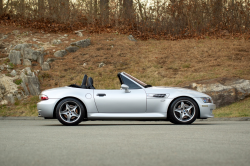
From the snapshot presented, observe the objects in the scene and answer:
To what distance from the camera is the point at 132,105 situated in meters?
9.84

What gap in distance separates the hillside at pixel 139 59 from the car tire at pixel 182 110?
7.71m

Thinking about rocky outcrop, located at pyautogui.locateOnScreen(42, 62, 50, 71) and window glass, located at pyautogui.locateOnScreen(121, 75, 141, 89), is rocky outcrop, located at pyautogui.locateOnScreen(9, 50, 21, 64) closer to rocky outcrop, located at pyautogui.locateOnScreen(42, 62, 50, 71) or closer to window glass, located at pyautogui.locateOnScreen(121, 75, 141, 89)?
rocky outcrop, located at pyautogui.locateOnScreen(42, 62, 50, 71)

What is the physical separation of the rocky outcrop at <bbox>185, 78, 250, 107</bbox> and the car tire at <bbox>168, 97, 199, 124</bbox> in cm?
647

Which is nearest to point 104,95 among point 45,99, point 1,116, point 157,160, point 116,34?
point 45,99

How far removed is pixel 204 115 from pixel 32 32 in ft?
60.9

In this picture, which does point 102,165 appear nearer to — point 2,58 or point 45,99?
point 45,99

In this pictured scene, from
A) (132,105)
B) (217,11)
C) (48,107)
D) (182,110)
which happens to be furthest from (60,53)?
(182,110)

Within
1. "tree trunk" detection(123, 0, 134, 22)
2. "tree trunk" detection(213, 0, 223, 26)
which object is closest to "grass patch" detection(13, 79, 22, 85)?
"tree trunk" detection(123, 0, 134, 22)

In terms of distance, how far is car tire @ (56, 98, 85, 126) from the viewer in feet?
32.4

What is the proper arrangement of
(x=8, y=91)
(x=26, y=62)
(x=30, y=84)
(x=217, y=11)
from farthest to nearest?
(x=217, y=11) < (x=26, y=62) < (x=30, y=84) < (x=8, y=91)

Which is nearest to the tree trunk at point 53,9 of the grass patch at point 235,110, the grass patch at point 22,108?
the grass patch at point 22,108

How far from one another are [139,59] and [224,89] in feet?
24.4

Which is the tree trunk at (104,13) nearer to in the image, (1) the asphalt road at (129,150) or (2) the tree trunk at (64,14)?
(2) the tree trunk at (64,14)

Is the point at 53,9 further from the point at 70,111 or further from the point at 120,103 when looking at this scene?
the point at 120,103
